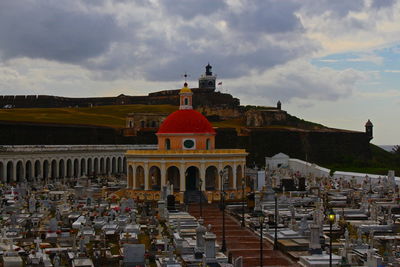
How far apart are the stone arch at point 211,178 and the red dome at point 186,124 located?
2569 mm

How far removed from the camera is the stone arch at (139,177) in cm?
4384

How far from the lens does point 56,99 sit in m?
129

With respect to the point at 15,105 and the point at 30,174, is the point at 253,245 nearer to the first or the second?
the point at 30,174

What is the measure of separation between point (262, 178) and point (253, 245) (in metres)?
22.9

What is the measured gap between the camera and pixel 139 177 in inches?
1746

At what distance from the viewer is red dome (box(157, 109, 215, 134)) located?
4406 cm

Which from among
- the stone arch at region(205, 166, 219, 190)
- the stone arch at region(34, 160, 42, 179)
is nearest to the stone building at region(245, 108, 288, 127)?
the stone arch at region(34, 160, 42, 179)

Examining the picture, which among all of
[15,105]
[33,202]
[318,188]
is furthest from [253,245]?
[15,105]

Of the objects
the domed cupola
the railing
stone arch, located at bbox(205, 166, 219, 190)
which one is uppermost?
the domed cupola

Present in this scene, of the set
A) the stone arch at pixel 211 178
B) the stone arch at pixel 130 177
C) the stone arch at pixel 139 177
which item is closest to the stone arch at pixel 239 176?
the stone arch at pixel 211 178

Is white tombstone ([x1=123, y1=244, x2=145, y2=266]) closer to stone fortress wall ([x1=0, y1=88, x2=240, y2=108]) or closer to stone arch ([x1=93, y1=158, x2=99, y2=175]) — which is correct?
stone arch ([x1=93, y1=158, x2=99, y2=175])

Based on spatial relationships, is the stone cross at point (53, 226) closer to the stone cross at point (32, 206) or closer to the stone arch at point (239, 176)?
the stone cross at point (32, 206)

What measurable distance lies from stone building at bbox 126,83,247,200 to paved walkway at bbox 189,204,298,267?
762 centimetres

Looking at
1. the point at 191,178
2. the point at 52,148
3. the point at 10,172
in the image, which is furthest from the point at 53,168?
the point at 191,178
